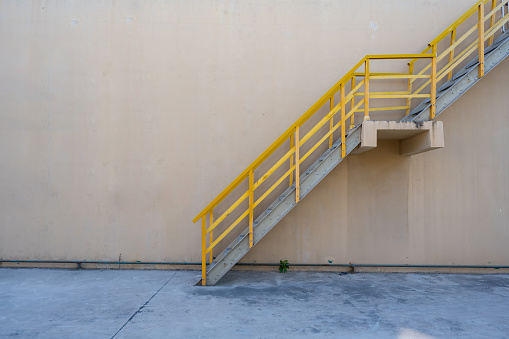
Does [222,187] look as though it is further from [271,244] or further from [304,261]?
[304,261]

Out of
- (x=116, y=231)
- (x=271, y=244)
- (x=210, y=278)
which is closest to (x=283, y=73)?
(x=271, y=244)

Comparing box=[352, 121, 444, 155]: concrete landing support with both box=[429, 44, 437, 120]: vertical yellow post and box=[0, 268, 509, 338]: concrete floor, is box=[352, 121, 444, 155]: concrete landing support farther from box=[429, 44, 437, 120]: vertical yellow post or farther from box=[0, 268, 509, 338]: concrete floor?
box=[0, 268, 509, 338]: concrete floor

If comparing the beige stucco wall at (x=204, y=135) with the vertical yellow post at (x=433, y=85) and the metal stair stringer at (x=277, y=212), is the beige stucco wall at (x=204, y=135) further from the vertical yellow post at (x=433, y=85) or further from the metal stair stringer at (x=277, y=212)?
the vertical yellow post at (x=433, y=85)

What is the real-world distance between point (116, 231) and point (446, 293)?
20.7ft

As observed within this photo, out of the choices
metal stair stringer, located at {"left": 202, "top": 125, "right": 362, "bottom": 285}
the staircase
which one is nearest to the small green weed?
the staircase

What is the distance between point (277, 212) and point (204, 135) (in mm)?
2436

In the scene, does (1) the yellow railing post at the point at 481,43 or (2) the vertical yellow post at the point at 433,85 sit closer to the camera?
(2) the vertical yellow post at the point at 433,85

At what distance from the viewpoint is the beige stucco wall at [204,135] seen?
659 cm

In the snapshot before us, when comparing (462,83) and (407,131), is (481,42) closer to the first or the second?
(462,83)

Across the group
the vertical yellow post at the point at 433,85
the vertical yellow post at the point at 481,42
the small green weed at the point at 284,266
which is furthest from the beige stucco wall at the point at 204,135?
the vertical yellow post at the point at 433,85

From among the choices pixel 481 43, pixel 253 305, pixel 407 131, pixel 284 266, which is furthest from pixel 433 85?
pixel 253 305

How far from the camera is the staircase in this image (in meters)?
5.30

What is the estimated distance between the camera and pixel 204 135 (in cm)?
670

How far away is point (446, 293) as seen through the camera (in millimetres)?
5152
